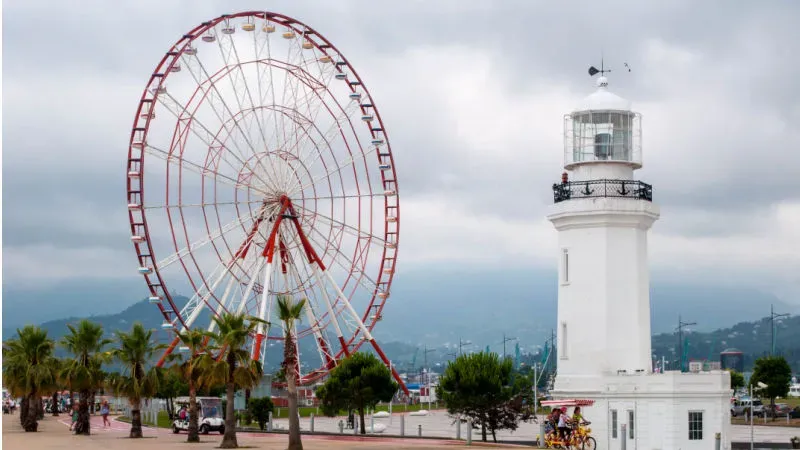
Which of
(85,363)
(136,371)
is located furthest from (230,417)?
(85,363)

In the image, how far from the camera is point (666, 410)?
45219mm

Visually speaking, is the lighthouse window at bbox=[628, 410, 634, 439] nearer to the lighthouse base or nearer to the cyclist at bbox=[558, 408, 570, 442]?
the lighthouse base

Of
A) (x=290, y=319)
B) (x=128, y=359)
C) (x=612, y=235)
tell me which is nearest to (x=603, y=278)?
(x=612, y=235)

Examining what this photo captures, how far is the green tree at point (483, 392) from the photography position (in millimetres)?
54812

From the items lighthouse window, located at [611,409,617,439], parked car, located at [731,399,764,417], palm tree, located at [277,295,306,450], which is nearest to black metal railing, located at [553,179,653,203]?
lighthouse window, located at [611,409,617,439]

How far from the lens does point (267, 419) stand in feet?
232

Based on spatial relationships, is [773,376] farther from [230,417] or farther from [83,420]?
[230,417]

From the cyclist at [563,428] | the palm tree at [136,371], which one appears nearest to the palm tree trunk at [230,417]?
the palm tree at [136,371]

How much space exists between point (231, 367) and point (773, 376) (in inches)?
2430

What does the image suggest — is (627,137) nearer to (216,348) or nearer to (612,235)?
(612,235)

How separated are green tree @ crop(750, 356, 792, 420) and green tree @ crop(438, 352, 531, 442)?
45.4 metres

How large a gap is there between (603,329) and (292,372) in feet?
41.7

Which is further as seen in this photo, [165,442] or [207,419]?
[207,419]

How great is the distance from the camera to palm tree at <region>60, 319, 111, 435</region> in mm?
58812
